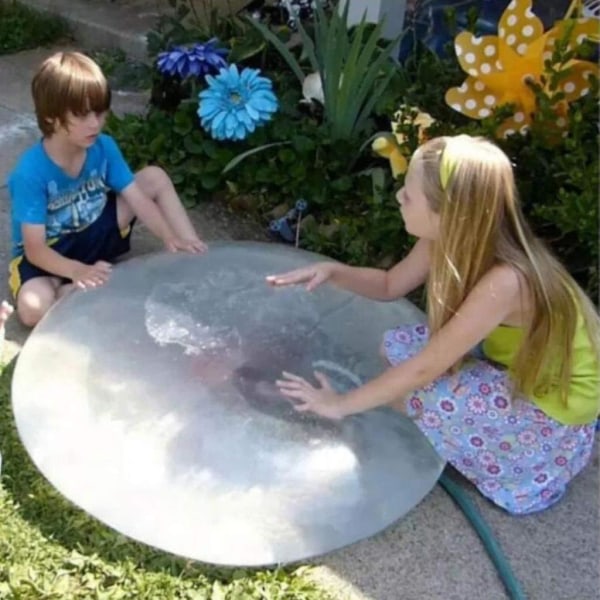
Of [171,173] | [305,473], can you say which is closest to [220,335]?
[305,473]

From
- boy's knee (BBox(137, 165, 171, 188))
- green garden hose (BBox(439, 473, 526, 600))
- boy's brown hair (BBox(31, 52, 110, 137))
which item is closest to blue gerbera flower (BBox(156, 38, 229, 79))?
boy's knee (BBox(137, 165, 171, 188))

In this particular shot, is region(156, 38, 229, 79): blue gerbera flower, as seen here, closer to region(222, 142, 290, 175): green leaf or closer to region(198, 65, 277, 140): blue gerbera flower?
region(198, 65, 277, 140): blue gerbera flower

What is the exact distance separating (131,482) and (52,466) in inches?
7.2

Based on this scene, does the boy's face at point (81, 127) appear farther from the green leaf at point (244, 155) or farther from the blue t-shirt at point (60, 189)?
the green leaf at point (244, 155)

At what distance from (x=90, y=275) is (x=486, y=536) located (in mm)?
1236

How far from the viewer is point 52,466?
227 centimetres

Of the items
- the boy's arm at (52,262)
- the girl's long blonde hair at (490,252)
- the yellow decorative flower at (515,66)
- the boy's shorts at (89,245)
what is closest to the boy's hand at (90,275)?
the boy's arm at (52,262)

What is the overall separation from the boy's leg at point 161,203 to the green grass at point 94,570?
3.32 feet

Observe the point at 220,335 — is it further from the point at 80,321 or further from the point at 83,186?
the point at 83,186

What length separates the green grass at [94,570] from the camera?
2.06 meters

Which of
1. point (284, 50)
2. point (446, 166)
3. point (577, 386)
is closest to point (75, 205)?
point (284, 50)

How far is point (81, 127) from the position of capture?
2678mm

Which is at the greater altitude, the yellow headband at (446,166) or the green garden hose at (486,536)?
the yellow headband at (446,166)

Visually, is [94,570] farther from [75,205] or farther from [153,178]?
[153,178]
